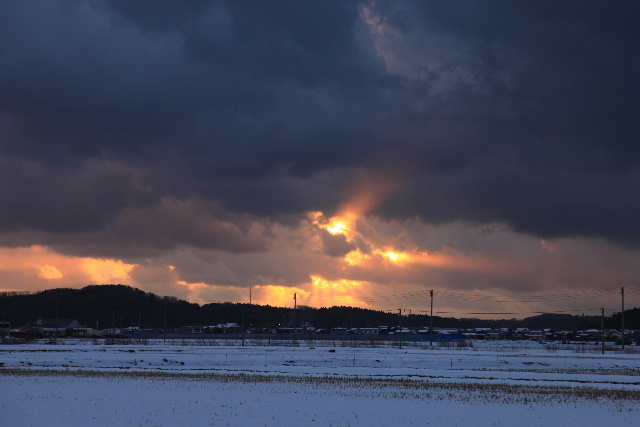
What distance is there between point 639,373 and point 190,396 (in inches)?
1501

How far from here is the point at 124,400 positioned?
97.9 feet

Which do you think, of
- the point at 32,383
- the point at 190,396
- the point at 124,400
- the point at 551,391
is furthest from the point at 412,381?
the point at 32,383

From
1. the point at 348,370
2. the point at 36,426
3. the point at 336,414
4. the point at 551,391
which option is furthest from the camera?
the point at 348,370

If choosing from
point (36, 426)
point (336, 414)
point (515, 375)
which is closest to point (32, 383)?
point (36, 426)

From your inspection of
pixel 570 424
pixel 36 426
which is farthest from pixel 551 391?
pixel 36 426

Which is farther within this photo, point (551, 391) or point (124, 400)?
point (551, 391)

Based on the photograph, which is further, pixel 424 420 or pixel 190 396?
pixel 190 396

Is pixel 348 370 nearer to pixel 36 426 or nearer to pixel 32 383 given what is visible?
pixel 32 383

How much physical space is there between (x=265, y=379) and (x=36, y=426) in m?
21.9

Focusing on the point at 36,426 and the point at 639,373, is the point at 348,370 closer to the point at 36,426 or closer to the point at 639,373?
the point at 639,373

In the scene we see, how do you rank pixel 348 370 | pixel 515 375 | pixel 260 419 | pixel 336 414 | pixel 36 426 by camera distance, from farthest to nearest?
→ pixel 348 370 → pixel 515 375 → pixel 336 414 → pixel 260 419 → pixel 36 426

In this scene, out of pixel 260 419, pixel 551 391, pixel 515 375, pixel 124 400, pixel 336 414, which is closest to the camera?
pixel 260 419

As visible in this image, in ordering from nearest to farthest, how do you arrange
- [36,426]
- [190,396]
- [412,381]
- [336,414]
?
→ 1. [36,426]
2. [336,414]
3. [190,396]
4. [412,381]

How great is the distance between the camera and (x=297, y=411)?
26969 millimetres
